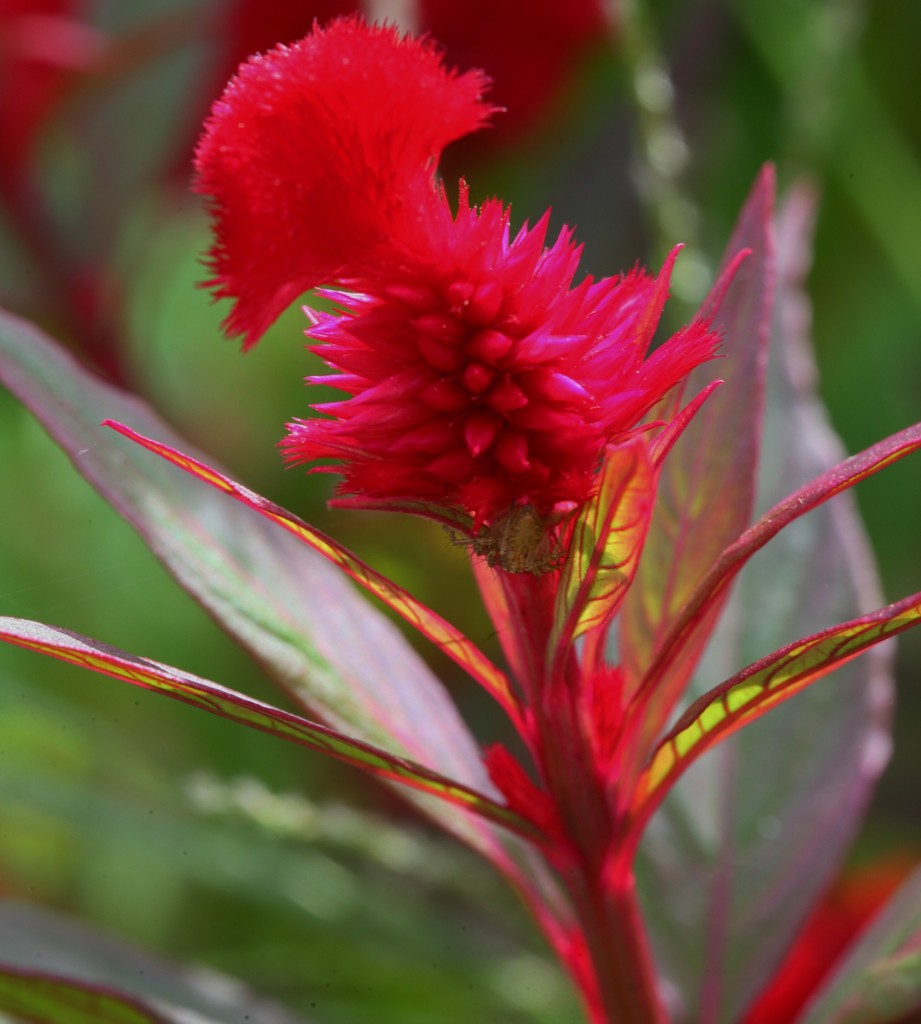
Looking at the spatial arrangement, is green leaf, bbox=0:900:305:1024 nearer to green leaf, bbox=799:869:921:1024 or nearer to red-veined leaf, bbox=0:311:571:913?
red-veined leaf, bbox=0:311:571:913

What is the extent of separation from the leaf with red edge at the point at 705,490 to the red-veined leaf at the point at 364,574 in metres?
0.07

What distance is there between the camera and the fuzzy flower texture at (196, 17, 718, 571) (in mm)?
347

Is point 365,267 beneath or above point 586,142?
beneath

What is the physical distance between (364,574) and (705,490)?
5.9 inches

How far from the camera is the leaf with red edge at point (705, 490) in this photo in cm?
46

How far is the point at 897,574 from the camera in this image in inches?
38.5

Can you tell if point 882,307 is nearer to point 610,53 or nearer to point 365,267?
point 610,53

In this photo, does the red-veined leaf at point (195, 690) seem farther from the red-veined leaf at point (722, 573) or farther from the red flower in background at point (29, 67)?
the red flower in background at point (29, 67)

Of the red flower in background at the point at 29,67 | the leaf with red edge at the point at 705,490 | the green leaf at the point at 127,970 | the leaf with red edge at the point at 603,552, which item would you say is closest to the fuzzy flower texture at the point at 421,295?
the leaf with red edge at the point at 603,552

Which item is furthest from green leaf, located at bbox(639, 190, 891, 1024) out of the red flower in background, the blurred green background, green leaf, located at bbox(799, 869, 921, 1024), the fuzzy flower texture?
the red flower in background

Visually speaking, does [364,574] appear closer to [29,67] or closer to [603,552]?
[603,552]

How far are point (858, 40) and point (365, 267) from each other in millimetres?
973

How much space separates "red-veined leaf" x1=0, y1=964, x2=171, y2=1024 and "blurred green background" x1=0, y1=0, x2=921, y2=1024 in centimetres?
17

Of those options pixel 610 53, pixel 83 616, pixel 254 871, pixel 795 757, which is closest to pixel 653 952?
pixel 795 757
